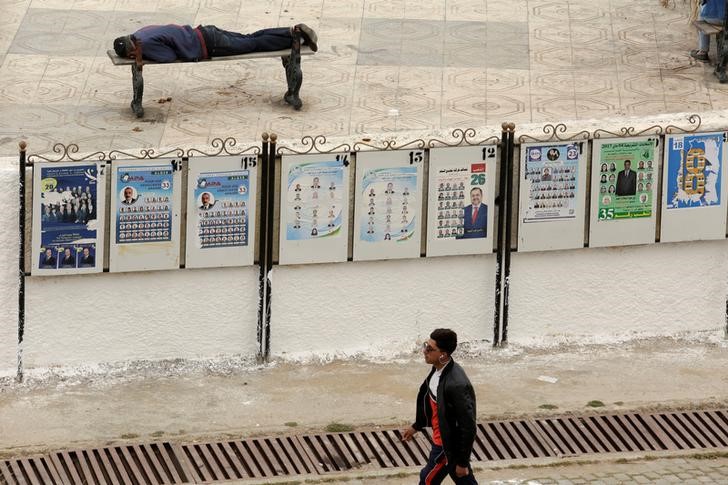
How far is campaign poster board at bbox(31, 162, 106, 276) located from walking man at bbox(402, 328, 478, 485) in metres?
2.99

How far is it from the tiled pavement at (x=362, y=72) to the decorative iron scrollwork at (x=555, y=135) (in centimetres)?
185

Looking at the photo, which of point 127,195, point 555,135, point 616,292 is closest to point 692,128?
point 555,135

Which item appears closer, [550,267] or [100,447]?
[100,447]

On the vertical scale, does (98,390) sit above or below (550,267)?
below

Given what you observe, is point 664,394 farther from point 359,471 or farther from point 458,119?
point 458,119

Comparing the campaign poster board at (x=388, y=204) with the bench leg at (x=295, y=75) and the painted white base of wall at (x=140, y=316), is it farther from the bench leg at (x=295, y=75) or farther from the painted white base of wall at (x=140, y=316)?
the bench leg at (x=295, y=75)

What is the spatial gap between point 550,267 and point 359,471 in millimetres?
2613

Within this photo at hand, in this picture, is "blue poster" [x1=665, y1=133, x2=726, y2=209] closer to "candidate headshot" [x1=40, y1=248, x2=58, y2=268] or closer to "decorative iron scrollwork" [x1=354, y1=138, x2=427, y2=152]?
"decorative iron scrollwork" [x1=354, y1=138, x2=427, y2=152]

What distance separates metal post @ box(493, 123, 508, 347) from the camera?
11594mm

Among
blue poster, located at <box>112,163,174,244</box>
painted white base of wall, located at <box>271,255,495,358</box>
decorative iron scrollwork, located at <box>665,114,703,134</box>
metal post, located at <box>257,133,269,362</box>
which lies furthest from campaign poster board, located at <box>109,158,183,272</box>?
decorative iron scrollwork, located at <box>665,114,703,134</box>

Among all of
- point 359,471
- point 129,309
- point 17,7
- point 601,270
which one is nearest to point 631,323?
point 601,270

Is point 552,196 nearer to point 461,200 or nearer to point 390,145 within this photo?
point 461,200

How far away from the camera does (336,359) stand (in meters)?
11.8

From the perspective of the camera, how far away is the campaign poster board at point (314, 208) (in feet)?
37.1
